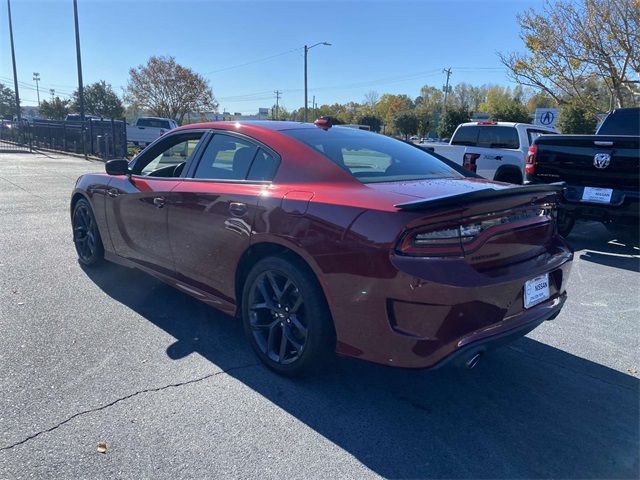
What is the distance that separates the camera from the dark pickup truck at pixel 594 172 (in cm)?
617

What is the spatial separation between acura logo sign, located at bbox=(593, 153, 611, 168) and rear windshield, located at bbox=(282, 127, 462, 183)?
358 cm

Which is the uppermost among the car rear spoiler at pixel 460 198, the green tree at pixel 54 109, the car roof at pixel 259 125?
the green tree at pixel 54 109

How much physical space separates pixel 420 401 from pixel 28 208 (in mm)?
8663

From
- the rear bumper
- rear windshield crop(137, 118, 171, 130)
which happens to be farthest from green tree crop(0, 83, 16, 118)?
the rear bumper

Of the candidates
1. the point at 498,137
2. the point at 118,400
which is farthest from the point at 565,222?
the point at 118,400

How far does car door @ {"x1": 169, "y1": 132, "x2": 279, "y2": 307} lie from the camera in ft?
10.8

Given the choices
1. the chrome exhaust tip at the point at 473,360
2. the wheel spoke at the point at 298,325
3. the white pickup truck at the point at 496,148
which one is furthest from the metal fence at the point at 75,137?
the chrome exhaust tip at the point at 473,360

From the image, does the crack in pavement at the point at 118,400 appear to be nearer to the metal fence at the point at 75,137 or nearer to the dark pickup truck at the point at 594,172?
the dark pickup truck at the point at 594,172

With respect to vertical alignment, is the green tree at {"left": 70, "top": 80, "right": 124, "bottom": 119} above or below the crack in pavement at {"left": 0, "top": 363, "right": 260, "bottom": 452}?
above

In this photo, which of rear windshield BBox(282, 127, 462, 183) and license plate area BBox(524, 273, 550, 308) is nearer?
license plate area BBox(524, 273, 550, 308)

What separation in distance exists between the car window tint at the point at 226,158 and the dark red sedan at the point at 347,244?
11 mm

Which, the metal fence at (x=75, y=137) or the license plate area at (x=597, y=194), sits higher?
the metal fence at (x=75, y=137)

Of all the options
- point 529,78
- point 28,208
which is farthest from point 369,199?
point 529,78

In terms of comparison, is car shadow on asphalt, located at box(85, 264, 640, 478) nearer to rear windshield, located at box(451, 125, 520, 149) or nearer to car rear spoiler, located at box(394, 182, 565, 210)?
car rear spoiler, located at box(394, 182, 565, 210)
